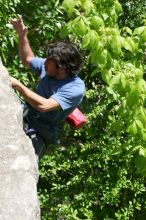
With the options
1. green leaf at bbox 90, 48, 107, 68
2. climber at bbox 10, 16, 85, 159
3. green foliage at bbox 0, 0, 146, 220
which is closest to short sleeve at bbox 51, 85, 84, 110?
climber at bbox 10, 16, 85, 159

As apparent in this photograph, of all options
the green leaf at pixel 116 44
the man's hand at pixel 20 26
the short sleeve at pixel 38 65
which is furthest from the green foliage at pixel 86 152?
the green leaf at pixel 116 44

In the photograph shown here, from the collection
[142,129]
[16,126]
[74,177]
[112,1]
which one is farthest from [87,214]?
[16,126]

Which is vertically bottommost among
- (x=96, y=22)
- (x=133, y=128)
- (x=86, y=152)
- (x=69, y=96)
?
(x=86, y=152)

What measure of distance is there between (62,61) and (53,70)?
0.10m

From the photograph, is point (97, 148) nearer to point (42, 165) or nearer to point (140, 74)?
point (42, 165)

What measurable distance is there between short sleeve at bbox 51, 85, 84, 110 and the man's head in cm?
11

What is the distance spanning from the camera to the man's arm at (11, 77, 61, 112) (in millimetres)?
3400

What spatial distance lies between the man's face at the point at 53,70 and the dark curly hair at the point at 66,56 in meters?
0.03

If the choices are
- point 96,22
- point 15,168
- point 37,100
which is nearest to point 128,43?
point 96,22

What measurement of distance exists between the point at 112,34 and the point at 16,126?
114 cm

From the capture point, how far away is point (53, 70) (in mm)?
3844

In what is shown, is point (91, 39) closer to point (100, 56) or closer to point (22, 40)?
point (100, 56)

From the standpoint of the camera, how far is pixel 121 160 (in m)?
5.70

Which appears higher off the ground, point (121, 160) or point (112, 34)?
point (112, 34)
